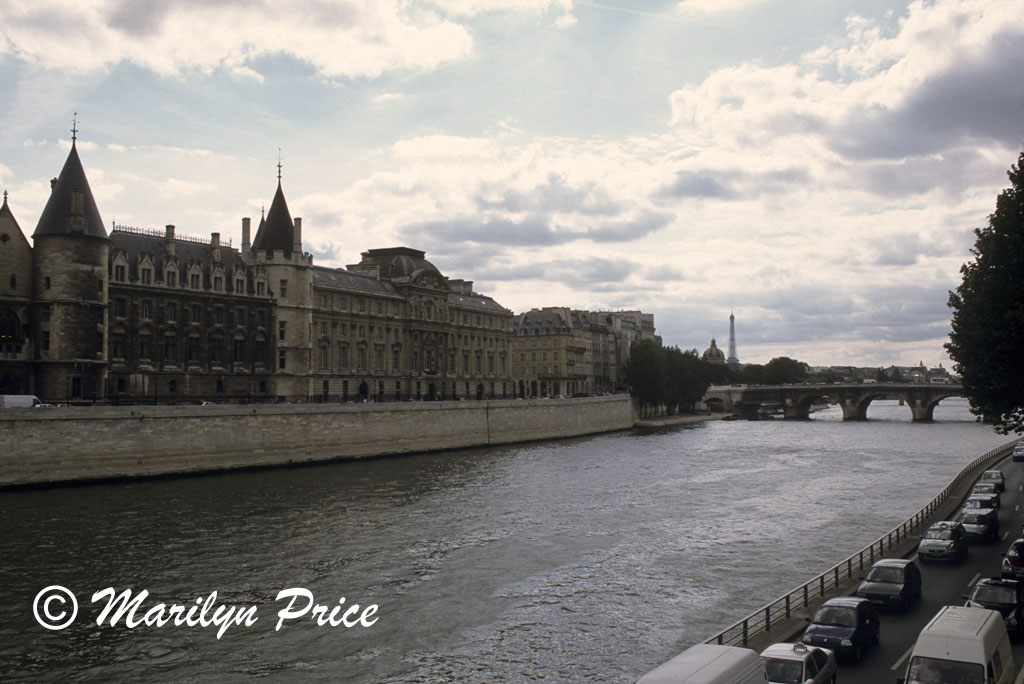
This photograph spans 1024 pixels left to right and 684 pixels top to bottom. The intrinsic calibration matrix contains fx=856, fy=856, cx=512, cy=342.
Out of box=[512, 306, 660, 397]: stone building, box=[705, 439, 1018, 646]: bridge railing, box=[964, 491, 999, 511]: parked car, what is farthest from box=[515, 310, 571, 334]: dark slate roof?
box=[964, 491, 999, 511]: parked car

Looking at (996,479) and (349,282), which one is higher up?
(349,282)

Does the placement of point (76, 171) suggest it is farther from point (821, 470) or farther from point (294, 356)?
point (821, 470)

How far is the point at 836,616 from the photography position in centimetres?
1936

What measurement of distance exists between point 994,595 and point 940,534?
8885 mm

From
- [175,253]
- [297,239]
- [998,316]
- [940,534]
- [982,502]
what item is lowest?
[940,534]

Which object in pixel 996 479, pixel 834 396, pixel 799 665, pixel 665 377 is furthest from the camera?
pixel 834 396

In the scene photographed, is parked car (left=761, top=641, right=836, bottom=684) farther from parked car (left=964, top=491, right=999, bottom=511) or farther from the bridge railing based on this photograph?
parked car (left=964, top=491, right=999, bottom=511)

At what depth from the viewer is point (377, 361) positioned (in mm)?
96812

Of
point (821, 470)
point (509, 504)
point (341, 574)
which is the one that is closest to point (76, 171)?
point (509, 504)

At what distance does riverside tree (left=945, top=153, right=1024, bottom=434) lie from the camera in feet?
100

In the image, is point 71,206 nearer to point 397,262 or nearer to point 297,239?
point 297,239

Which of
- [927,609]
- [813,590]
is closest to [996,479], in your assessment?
[813,590]

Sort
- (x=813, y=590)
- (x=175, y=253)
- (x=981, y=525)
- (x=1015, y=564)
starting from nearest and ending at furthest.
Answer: (x=1015, y=564) → (x=813, y=590) → (x=981, y=525) → (x=175, y=253)

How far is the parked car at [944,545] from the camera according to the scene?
27.9 m
